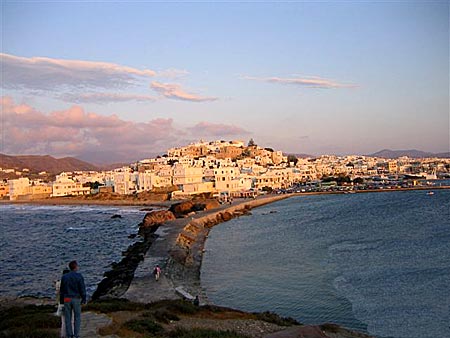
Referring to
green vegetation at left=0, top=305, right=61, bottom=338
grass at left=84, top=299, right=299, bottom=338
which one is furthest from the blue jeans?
grass at left=84, top=299, right=299, bottom=338

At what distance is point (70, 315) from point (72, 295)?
0.43 m

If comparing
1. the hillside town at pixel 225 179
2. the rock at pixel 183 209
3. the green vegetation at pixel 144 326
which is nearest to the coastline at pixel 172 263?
the green vegetation at pixel 144 326

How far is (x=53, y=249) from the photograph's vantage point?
32000mm

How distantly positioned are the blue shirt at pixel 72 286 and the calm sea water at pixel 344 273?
843 centimetres

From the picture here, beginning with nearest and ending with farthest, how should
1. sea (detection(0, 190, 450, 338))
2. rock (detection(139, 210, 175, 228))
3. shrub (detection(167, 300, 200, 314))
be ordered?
shrub (detection(167, 300, 200, 314)) → sea (detection(0, 190, 450, 338)) → rock (detection(139, 210, 175, 228))

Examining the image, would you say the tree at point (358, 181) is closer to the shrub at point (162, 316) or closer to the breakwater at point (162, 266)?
the breakwater at point (162, 266)

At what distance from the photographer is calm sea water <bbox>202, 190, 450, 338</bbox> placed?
14375mm

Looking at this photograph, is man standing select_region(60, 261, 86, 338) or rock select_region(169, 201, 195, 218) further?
rock select_region(169, 201, 195, 218)

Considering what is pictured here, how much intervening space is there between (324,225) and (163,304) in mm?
27212

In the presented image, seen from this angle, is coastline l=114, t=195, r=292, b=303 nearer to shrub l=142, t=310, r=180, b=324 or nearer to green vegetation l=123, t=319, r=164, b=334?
shrub l=142, t=310, r=180, b=324

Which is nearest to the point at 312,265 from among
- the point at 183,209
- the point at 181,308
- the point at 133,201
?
the point at 181,308

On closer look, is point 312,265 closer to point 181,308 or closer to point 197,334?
point 181,308

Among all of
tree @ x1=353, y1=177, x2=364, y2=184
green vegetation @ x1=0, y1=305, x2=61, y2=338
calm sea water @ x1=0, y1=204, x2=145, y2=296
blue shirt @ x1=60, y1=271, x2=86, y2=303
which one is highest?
tree @ x1=353, y1=177, x2=364, y2=184

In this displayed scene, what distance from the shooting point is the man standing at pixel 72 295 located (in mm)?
7473
